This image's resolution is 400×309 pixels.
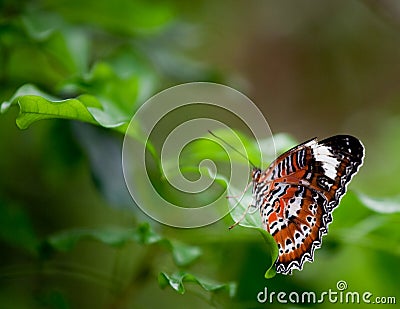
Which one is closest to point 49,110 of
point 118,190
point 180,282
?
point 180,282

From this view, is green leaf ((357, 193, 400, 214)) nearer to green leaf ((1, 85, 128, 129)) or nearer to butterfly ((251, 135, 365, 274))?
butterfly ((251, 135, 365, 274))

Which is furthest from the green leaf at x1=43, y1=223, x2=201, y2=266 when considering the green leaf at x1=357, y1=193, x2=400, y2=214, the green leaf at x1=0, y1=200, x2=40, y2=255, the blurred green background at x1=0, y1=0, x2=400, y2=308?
the green leaf at x1=357, y1=193, x2=400, y2=214

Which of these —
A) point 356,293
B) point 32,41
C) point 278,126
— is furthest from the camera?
point 278,126

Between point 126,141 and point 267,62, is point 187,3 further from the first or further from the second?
A: point 126,141

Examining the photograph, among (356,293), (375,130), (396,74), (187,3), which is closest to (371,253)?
(356,293)

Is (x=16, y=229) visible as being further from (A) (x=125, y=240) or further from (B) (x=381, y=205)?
(B) (x=381, y=205)

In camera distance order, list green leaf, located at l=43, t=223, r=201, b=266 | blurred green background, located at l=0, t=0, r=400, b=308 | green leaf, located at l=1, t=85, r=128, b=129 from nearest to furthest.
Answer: green leaf, located at l=1, t=85, r=128, b=129
green leaf, located at l=43, t=223, r=201, b=266
blurred green background, located at l=0, t=0, r=400, b=308
